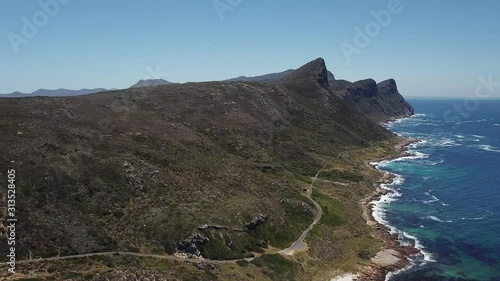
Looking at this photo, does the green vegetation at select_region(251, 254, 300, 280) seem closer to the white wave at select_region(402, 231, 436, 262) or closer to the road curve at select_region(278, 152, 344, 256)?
the road curve at select_region(278, 152, 344, 256)

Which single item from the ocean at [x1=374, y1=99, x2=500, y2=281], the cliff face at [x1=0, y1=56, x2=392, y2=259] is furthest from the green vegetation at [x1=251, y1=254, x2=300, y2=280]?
the ocean at [x1=374, y1=99, x2=500, y2=281]

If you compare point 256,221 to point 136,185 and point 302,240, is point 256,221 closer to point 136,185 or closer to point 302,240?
point 302,240

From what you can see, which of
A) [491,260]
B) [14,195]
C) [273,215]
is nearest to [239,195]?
[273,215]

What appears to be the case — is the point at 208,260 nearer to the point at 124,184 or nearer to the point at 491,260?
the point at 124,184

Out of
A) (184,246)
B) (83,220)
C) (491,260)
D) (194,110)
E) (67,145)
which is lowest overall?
(491,260)

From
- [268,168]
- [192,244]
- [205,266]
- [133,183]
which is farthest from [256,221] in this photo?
[268,168]
